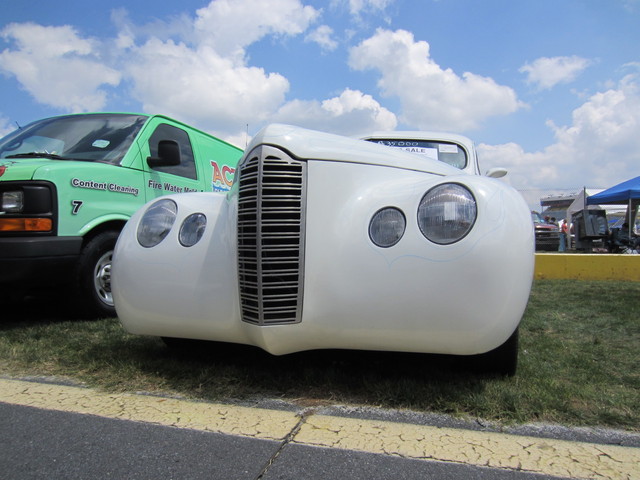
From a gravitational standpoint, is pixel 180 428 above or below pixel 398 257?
below

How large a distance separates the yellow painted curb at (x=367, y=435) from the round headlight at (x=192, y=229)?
0.76 meters

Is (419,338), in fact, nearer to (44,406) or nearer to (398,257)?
(398,257)

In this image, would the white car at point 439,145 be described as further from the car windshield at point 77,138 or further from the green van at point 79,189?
the car windshield at point 77,138

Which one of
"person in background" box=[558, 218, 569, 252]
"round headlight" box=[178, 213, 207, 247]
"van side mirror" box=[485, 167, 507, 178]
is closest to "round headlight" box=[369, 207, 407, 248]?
"round headlight" box=[178, 213, 207, 247]

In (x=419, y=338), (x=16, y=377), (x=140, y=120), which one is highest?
(x=140, y=120)

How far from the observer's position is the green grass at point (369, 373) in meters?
2.01

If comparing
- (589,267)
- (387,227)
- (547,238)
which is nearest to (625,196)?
(547,238)

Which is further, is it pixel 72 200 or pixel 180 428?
pixel 72 200

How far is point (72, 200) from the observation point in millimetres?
3490

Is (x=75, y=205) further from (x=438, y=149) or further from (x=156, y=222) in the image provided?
(x=438, y=149)

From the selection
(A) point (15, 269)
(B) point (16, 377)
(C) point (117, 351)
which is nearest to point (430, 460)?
(C) point (117, 351)

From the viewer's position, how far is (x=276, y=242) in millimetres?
2004

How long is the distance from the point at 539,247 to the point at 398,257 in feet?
52.2

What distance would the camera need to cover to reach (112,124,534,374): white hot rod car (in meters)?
1.87
